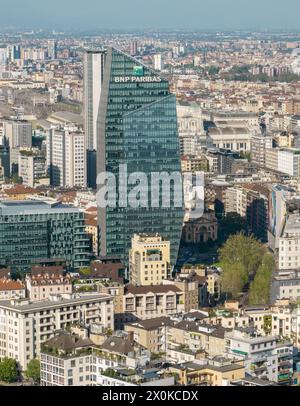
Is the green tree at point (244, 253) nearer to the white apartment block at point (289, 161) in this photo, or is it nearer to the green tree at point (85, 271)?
the green tree at point (85, 271)

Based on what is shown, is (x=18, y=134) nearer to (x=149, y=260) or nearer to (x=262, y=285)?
(x=149, y=260)

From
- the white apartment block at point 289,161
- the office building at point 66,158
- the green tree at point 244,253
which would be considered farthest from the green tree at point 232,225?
the white apartment block at point 289,161

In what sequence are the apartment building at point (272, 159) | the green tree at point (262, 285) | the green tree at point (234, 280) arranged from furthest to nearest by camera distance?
the apartment building at point (272, 159), the green tree at point (234, 280), the green tree at point (262, 285)

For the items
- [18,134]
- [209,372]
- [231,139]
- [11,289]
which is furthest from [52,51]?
[209,372]

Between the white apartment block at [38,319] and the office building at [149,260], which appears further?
the office building at [149,260]

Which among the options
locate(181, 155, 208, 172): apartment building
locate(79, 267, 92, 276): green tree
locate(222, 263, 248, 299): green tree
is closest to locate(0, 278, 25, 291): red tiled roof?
locate(79, 267, 92, 276): green tree
